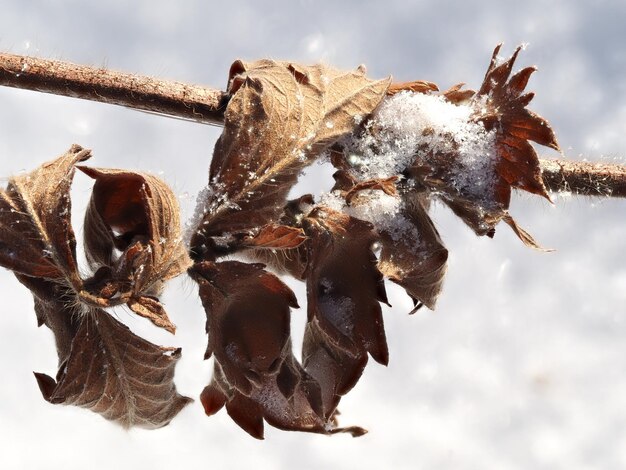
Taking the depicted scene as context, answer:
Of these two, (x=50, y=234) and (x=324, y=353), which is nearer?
(x=50, y=234)

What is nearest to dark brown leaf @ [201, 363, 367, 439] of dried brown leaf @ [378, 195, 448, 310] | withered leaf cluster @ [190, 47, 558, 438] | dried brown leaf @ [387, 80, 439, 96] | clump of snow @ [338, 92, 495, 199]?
withered leaf cluster @ [190, 47, 558, 438]

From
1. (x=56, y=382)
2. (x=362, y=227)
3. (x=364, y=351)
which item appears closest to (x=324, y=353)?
(x=364, y=351)

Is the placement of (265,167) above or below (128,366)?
above

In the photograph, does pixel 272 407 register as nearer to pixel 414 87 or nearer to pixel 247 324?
pixel 247 324

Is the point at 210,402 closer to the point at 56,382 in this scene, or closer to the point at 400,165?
the point at 56,382

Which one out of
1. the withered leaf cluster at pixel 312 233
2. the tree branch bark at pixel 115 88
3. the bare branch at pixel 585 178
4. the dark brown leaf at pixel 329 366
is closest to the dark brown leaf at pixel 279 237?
the withered leaf cluster at pixel 312 233

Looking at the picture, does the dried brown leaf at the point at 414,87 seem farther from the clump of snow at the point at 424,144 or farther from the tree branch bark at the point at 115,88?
the tree branch bark at the point at 115,88
